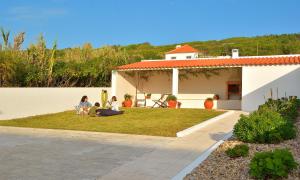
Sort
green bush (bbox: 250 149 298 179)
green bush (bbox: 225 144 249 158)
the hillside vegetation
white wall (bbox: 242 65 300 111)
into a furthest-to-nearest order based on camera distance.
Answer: the hillside vegetation
white wall (bbox: 242 65 300 111)
green bush (bbox: 225 144 249 158)
green bush (bbox: 250 149 298 179)

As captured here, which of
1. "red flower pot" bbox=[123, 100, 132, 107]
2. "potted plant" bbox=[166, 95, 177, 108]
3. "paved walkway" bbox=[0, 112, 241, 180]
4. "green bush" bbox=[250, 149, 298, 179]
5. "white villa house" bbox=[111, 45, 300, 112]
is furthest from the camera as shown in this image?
"red flower pot" bbox=[123, 100, 132, 107]

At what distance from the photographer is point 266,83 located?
2162 cm

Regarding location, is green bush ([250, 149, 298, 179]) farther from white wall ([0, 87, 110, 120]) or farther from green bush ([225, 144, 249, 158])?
white wall ([0, 87, 110, 120])

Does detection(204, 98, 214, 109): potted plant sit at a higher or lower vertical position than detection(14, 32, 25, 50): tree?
lower

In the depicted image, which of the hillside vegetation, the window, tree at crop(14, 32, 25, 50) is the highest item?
tree at crop(14, 32, 25, 50)

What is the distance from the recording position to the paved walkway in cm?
732

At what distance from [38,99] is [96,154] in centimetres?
1256

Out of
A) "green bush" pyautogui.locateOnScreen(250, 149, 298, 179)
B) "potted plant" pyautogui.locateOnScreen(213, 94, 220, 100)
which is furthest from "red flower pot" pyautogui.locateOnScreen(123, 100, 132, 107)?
"green bush" pyautogui.locateOnScreen(250, 149, 298, 179)

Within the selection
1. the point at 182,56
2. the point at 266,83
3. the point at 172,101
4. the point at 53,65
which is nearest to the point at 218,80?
the point at 172,101

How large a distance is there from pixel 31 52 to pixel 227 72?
13130 millimetres

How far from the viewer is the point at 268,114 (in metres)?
9.52

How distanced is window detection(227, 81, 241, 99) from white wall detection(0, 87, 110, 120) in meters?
8.78

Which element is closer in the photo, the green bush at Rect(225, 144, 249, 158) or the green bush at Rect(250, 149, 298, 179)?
the green bush at Rect(250, 149, 298, 179)

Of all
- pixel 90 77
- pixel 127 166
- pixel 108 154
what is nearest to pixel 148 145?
pixel 108 154
